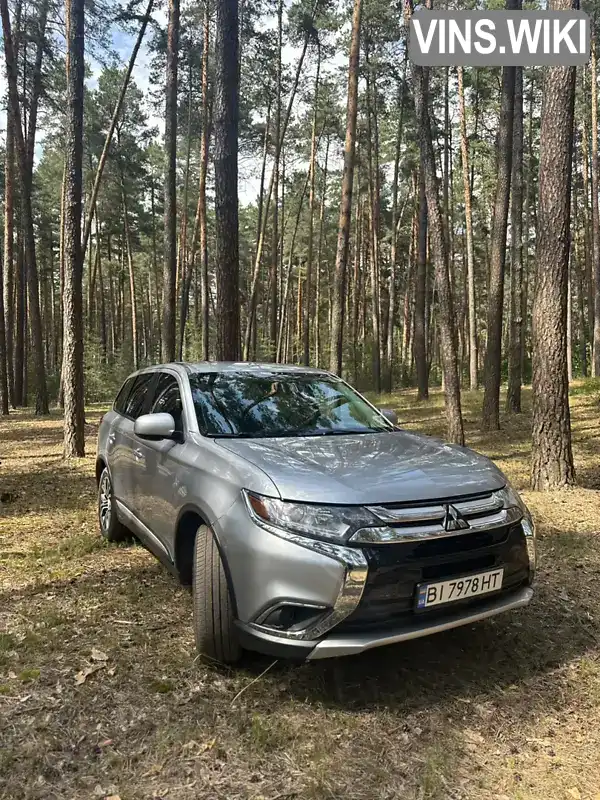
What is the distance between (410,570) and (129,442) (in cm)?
290

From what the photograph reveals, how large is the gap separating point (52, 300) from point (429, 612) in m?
43.5

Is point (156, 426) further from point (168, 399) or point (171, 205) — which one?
point (171, 205)

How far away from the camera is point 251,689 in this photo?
3.02 meters

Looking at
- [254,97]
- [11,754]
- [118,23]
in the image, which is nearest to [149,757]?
[11,754]

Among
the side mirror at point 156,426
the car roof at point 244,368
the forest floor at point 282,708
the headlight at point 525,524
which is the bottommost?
the forest floor at point 282,708

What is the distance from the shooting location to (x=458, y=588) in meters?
2.78

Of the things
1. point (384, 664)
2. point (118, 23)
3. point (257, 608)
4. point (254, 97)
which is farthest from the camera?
point (254, 97)

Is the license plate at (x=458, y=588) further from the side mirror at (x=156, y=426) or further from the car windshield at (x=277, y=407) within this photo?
the side mirror at (x=156, y=426)

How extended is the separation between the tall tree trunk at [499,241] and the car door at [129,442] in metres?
9.28

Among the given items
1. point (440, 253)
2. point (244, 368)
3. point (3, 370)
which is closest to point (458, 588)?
point (244, 368)

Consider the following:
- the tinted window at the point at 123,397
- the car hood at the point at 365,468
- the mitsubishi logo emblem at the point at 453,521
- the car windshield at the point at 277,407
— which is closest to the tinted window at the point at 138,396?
the tinted window at the point at 123,397

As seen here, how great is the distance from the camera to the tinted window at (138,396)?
196 inches

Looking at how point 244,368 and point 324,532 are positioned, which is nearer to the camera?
point 324,532

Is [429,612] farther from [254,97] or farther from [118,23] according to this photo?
[254,97]
